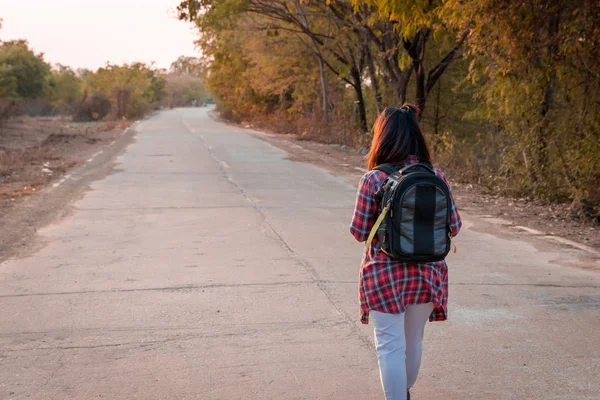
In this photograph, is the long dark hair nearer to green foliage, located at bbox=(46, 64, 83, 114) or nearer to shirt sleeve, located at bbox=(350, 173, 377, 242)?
shirt sleeve, located at bbox=(350, 173, 377, 242)

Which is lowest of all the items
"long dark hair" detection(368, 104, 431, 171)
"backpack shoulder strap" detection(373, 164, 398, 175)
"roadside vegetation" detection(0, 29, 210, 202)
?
"roadside vegetation" detection(0, 29, 210, 202)

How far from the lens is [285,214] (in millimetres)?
11539

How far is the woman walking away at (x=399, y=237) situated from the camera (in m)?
3.57

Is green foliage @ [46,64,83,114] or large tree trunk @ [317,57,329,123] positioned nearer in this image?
large tree trunk @ [317,57,329,123]

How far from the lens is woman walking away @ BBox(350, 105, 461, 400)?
11.7ft

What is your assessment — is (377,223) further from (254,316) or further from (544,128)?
(544,128)

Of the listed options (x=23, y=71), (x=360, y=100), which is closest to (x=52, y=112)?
(x=23, y=71)

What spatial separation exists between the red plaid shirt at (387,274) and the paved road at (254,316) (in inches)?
38.7

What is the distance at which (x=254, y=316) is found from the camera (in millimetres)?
6117

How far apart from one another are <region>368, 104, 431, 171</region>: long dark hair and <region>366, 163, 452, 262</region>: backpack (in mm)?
112

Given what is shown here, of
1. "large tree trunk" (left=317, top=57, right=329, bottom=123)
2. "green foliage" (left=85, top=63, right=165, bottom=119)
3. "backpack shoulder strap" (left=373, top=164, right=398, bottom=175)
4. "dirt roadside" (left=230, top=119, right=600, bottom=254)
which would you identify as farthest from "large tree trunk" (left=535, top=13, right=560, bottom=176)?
"green foliage" (left=85, top=63, right=165, bottom=119)

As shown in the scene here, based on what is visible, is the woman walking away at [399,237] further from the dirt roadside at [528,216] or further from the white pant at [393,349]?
the dirt roadside at [528,216]

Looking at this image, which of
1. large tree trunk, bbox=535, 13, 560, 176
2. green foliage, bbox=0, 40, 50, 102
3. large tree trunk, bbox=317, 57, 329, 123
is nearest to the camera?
large tree trunk, bbox=535, 13, 560, 176

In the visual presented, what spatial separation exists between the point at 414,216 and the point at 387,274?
0.34 metres
